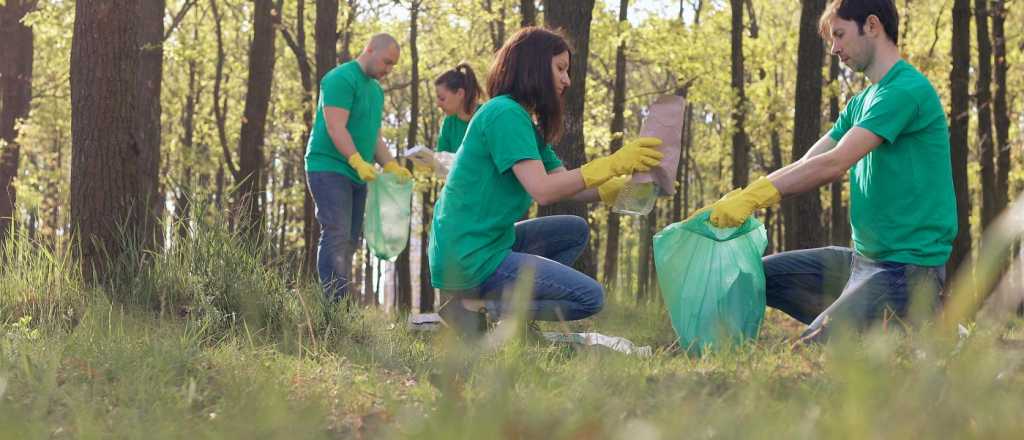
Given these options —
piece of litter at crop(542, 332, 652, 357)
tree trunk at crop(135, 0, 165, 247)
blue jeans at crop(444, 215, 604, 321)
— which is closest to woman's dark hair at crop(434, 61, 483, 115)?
piece of litter at crop(542, 332, 652, 357)

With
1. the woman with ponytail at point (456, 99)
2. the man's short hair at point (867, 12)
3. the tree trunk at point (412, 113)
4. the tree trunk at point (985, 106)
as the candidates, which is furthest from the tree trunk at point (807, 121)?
the tree trunk at point (412, 113)

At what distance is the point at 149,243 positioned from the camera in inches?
226

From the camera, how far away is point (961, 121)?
10406 millimetres

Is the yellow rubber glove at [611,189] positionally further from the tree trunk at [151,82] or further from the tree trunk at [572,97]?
the tree trunk at [151,82]

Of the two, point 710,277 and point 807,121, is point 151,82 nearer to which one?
point 807,121

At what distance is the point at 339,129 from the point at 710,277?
284cm

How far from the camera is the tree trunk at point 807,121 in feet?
31.2

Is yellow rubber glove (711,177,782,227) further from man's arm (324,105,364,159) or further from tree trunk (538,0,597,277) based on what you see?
tree trunk (538,0,597,277)

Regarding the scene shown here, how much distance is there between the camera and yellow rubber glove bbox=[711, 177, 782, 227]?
A: 4.07 metres

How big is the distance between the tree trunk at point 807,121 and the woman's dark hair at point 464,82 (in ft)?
11.9

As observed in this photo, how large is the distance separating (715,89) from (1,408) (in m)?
17.8

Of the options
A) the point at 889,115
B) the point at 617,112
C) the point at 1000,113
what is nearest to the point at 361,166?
the point at 889,115

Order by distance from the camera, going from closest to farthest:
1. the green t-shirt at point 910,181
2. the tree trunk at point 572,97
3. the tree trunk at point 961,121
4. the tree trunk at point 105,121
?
the green t-shirt at point 910,181
the tree trunk at point 105,121
the tree trunk at point 572,97
the tree trunk at point 961,121

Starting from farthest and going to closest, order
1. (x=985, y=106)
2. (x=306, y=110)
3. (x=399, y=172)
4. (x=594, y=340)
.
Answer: (x=306, y=110) → (x=985, y=106) → (x=399, y=172) → (x=594, y=340)
